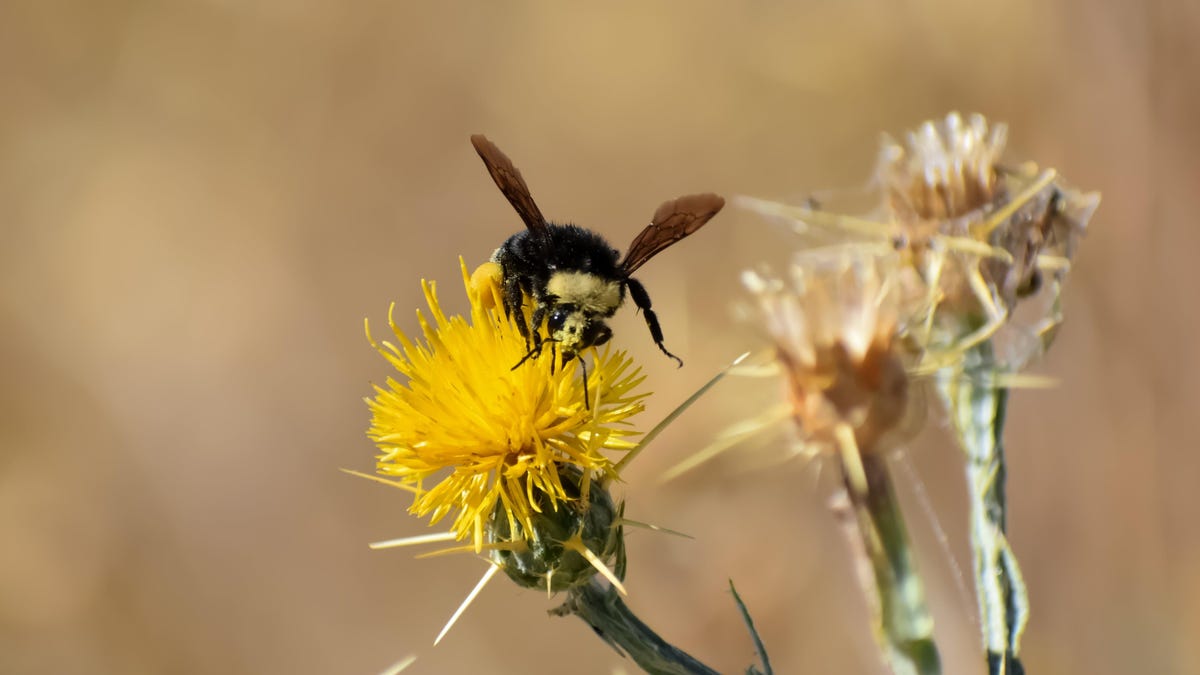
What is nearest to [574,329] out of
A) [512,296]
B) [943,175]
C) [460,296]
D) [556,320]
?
[556,320]

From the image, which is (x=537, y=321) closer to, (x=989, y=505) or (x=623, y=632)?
(x=623, y=632)

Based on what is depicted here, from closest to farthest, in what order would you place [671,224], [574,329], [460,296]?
1. [574,329]
2. [671,224]
3. [460,296]

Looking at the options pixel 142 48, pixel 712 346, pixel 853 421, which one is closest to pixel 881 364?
pixel 853 421

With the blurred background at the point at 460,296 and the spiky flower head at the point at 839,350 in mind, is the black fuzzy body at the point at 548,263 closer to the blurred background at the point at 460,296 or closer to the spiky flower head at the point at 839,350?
the spiky flower head at the point at 839,350

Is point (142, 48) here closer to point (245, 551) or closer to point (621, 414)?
point (245, 551)

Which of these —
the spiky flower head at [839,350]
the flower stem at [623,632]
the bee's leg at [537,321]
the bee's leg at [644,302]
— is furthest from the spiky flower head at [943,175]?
the flower stem at [623,632]

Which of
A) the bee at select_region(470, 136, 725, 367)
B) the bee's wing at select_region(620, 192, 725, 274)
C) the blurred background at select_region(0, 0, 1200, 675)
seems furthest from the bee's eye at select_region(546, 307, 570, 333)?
the blurred background at select_region(0, 0, 1200, 675)
